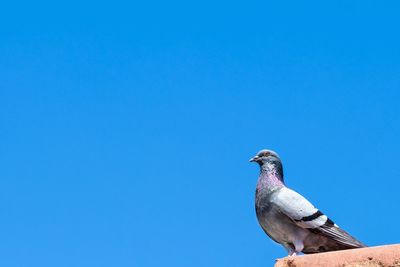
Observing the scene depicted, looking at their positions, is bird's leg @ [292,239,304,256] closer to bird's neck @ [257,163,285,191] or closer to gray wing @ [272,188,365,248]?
gray wing @ [272,188,365,248]

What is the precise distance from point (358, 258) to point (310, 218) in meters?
1.97

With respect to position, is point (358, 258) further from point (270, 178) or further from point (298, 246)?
point (270, 178)

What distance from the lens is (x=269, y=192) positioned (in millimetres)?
7371

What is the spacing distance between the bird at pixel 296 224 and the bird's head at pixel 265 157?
1.44 ft

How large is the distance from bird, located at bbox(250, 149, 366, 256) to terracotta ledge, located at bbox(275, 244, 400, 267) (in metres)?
1.57

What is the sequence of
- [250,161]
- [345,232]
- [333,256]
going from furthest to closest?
[250,161] → [345,232] → [333,256]

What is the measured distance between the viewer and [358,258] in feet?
16.1

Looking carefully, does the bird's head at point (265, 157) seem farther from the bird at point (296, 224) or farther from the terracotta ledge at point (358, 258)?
the terracotta ledge at point (358, 258)

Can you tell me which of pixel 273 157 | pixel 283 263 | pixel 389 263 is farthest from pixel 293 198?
pixel 389 263

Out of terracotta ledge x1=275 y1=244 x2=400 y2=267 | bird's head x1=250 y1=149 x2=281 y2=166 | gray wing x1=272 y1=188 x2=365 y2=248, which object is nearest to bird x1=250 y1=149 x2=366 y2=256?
gray wing x1=272 y1=188 x2=365 y2=248

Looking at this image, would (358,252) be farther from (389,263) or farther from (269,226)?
(269,226)

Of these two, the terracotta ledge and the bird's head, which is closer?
the terracotta ledge

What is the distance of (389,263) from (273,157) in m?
3.19

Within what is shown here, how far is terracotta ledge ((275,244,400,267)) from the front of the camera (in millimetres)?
4734
